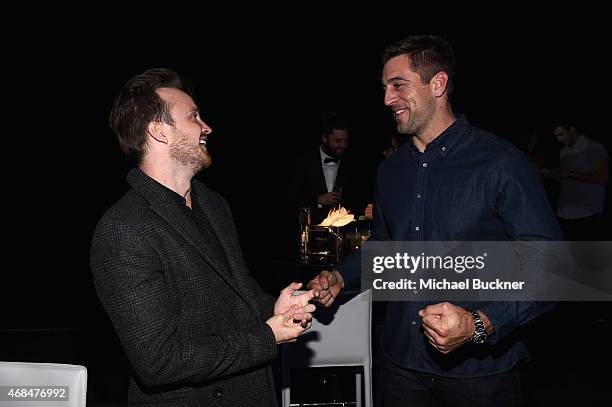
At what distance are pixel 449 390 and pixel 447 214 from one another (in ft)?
2.00

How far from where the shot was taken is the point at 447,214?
228 cm

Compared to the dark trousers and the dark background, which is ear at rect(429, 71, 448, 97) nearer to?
the dark trousers

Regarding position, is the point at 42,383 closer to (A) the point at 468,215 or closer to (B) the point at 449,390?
(B) the point at 449,390

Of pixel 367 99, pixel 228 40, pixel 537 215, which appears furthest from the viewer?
pixel 367 99

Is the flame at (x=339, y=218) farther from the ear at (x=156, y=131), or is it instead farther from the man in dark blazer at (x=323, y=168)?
the ear at (x=156, y=131)

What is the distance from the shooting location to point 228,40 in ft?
31.5

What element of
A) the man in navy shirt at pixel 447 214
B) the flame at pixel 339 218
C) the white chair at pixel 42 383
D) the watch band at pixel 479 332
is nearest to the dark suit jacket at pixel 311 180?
the flame at pixel 339 218

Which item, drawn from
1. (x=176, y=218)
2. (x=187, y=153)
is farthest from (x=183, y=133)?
(x=176, y=218)

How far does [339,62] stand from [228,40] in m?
→ 1.70

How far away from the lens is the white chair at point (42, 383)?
1.57 metres

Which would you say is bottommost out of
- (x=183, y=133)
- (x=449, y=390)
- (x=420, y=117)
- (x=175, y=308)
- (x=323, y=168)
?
(x=449, y=390)

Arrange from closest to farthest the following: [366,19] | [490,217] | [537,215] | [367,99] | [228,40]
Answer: [537,215], [490,217], [366,19], [228,40], [367,99]

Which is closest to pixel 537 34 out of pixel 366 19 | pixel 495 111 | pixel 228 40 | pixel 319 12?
pixel 495 111

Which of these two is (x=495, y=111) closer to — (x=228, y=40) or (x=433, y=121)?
(x=228, y=40)
